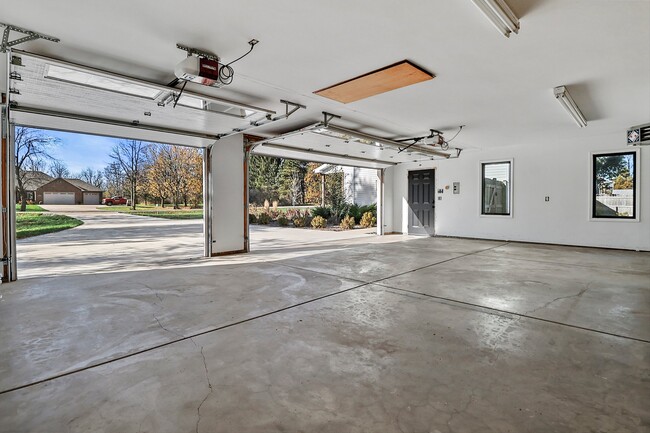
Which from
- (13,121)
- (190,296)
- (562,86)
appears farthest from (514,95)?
(13,121)

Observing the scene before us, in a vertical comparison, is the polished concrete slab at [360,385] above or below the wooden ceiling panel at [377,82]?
below

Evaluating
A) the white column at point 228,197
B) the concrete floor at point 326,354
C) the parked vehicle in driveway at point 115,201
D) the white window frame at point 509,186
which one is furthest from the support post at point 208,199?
the parked vehicle in driveway at point 115,201

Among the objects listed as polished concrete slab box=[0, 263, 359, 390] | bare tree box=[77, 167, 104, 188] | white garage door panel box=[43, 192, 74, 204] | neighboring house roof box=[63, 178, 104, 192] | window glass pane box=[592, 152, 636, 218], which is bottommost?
polished concrete slab box=[0, 263, 359, 390]

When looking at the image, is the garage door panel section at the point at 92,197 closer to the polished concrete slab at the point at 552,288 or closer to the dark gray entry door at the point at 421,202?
the dark gray entry door at the point at 421,202

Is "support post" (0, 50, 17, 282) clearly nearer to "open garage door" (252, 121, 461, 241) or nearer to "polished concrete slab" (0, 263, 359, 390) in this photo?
"polished concrete slab" (0, 263, 359, 390)

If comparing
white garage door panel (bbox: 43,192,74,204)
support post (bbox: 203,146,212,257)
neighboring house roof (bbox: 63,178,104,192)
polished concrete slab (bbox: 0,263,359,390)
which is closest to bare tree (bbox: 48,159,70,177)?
neighboring house roof (bbox: 63,178,104,192)

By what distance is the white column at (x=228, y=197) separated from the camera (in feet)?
22.2

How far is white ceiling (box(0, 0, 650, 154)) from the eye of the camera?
260cm

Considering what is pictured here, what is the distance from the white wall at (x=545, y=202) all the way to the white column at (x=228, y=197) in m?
6.26

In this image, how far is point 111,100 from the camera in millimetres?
4336

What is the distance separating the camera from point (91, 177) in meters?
37.2

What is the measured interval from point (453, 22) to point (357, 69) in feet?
4.00

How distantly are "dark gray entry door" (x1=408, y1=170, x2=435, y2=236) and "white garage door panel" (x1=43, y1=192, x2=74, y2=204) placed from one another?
36.7 meters

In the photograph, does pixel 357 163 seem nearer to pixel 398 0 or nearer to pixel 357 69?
pixel 357 69
